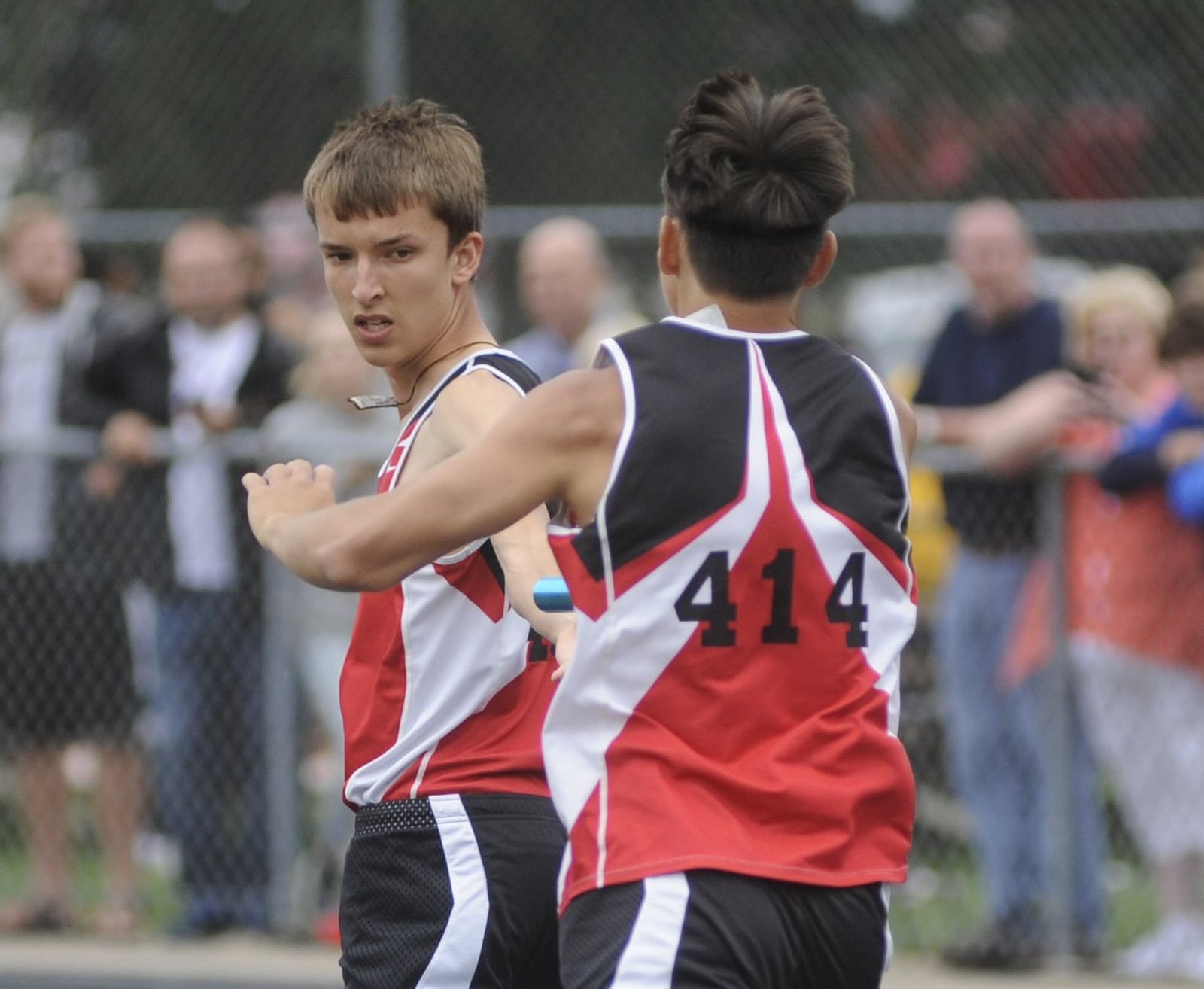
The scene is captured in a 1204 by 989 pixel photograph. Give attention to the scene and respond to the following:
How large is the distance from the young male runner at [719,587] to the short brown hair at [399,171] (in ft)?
2.19

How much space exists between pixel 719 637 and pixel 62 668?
469 cm

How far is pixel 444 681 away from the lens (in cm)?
319

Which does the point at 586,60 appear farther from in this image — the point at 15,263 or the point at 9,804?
the point at 9,804

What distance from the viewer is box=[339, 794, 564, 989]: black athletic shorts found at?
10.5 feet

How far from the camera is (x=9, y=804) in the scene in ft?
23.5

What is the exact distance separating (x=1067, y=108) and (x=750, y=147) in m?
5.90

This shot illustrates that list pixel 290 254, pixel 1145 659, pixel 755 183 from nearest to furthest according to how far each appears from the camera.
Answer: pixel 755 183 → pixel 1145 659 → pixel 290 254

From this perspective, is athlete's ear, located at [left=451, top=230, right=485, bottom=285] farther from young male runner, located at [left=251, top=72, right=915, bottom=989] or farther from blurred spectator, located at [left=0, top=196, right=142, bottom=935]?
blurred spectator, located at [left=0, top=196, right=142, bottom=935]

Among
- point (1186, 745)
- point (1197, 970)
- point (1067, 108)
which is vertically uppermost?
point (1067, 108)

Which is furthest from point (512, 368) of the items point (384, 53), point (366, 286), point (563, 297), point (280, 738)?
point (384, 53)

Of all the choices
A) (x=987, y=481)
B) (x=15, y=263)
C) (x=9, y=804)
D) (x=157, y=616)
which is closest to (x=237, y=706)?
(x=157, y=616)

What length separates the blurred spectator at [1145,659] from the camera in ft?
19.6

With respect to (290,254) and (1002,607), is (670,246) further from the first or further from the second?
(290,254)

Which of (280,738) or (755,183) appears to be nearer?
(755,183)
